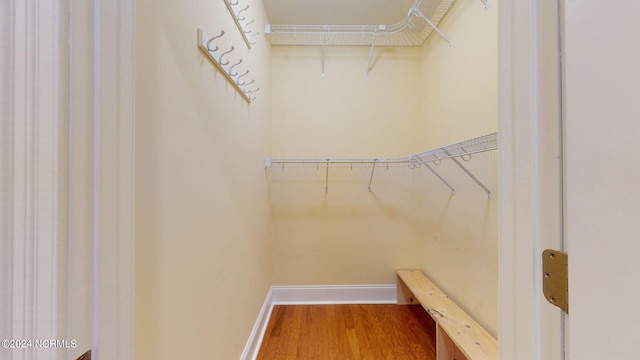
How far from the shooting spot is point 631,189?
12.0 inches

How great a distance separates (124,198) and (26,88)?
18 cm

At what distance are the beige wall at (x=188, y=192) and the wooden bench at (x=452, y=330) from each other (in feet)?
3.73

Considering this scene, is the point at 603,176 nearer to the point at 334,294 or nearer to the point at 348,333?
the point at 348,333

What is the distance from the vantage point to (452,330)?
136 cm

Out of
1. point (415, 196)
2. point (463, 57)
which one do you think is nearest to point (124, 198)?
point (463, 57)

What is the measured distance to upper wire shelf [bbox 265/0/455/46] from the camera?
198 centimetres

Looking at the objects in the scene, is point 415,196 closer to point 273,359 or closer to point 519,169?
point 273,359

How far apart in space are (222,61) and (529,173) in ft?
3.78

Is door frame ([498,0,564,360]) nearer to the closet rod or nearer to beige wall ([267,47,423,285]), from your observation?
the closet rod

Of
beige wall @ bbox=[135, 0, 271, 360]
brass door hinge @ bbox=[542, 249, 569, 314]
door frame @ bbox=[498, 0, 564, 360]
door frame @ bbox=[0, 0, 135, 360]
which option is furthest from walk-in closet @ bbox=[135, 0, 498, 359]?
brass door hinge @ bbox=[542, 249, 569, 314]

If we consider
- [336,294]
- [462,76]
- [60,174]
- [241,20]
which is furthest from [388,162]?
[60,174]

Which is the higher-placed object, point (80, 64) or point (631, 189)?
point (80, 64)

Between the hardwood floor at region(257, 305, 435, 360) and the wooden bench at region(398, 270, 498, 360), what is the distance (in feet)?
0.65

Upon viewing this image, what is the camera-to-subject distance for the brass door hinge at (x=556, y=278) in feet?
1.27
